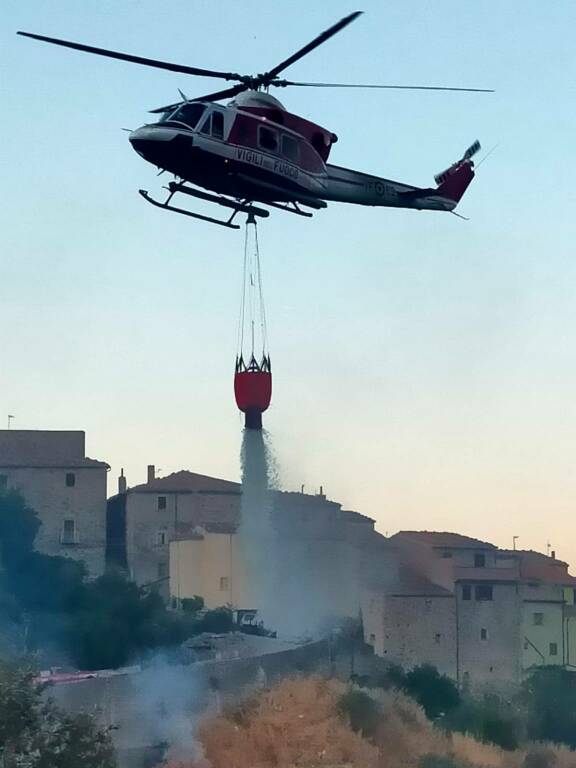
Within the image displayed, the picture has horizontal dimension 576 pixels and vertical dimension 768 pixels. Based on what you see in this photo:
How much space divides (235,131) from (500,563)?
38.9 m

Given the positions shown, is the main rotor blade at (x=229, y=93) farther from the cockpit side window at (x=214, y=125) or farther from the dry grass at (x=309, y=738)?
the dry grass at (x=309, y=738)

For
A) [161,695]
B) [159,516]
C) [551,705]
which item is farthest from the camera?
[159,516]

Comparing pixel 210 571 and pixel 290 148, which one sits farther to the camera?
pixel 210 571

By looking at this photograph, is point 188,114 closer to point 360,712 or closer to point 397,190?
point 397,190

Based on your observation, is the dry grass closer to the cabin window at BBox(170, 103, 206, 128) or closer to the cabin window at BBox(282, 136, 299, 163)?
the cabin window at BBox(282, 136, 299, 163)

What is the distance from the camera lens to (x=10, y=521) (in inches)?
2623

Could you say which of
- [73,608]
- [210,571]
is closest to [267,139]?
[73,608]

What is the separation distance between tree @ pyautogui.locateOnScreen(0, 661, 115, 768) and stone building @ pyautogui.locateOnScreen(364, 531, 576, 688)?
107ft

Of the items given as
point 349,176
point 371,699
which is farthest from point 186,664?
point 349,176

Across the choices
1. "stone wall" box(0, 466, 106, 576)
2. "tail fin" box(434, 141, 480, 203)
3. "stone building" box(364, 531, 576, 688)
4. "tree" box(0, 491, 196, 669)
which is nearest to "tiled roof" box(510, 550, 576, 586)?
"stone building" box(364, 531, 576, 688)

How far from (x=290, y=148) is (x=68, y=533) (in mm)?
39452

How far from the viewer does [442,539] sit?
69500 millimetres

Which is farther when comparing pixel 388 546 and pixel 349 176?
pixel 388 546

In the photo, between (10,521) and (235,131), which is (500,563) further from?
(235,131)
